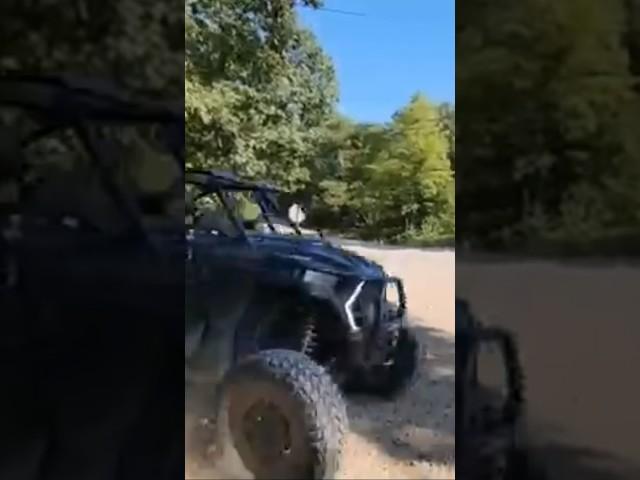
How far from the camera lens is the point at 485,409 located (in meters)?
2.13

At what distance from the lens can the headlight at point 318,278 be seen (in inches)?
89.6

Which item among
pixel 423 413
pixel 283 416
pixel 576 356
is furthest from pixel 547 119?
pixel 283 416

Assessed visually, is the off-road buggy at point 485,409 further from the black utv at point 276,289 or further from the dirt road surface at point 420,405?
the black utv at point 276,289

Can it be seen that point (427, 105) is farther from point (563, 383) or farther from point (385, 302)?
point (563, 383)

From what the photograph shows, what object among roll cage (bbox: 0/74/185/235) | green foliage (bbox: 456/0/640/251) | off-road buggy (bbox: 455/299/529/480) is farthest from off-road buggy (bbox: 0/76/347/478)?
green foliage (bbox: 456/0/640/251)

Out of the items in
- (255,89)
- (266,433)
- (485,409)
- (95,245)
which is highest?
(255,89)

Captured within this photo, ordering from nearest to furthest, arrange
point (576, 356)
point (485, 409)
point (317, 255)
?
point (576, 356)
point (485, 409)
point (317, 255)

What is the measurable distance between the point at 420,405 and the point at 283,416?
374 mm

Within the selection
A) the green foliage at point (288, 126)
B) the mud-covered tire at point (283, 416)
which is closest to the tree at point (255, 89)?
the green foliage at point (288, 126)

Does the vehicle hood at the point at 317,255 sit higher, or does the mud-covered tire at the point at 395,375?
the vehicle hood at the point at 317,255

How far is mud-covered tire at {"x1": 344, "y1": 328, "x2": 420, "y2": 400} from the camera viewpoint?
2.20 metres

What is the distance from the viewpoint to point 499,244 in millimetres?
2092

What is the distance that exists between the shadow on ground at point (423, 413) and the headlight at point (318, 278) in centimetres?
25

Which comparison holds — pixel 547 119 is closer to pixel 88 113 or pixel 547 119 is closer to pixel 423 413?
pixel 423 413
